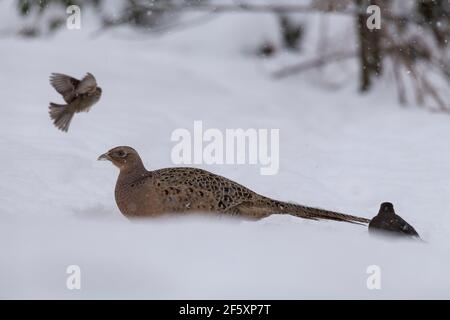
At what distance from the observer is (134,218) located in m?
5.03

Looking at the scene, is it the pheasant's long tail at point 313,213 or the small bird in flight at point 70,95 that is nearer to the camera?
the pheasant's long tail at point 313,213

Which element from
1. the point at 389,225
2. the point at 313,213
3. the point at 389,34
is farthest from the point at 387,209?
the point at 389,34

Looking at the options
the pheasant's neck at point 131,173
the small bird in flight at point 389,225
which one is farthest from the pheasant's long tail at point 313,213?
the pheasant's neck at point 131,173

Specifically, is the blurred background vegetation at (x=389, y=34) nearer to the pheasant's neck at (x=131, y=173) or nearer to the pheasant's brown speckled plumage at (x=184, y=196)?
the pheasant's brown speckled plumage at (x=184, y=196)

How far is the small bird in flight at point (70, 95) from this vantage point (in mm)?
6074

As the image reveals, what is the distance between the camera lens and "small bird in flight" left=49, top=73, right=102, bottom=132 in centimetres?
607

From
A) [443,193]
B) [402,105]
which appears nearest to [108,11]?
[402,105]

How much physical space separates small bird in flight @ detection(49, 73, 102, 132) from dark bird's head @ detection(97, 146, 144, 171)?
2.87ft

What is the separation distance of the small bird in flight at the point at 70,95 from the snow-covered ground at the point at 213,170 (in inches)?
11.9

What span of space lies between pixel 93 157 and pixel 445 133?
289cm

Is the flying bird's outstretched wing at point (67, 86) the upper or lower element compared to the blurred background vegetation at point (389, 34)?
lower

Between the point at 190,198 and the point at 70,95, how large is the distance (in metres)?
1.43

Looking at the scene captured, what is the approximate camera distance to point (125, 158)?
17.4ft
